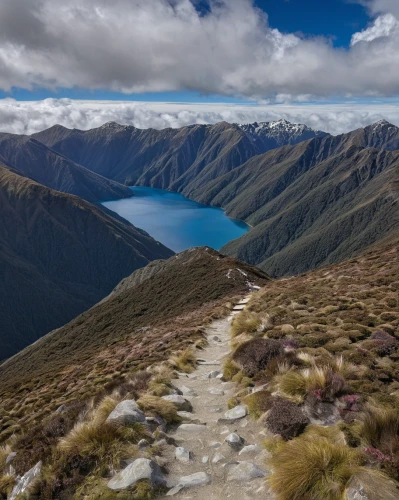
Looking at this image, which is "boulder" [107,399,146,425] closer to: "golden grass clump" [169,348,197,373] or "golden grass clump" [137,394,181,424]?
"golden grass clump" [137,394,181,424]

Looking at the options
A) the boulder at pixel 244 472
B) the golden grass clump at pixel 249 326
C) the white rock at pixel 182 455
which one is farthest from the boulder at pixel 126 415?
the golden grass clump at pixel 249 326

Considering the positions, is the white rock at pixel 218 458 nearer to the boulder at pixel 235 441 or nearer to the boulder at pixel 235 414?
the boulder at pixel 235 441

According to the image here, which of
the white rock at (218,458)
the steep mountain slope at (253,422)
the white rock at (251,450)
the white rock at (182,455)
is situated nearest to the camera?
the steep mountain slope at (253,422)

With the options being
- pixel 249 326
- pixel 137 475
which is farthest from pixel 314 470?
pixel 249 326

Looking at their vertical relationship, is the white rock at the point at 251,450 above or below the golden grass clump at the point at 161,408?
above

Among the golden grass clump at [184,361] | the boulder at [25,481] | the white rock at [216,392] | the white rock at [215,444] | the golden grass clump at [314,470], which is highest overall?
the golden grass clump at [314,470]

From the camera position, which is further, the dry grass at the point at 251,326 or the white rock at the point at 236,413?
the dry grass at the point at 251,326

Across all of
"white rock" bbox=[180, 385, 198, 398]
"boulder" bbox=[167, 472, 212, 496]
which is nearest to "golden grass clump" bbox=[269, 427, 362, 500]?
"boulder" bbox=[167, 472, 212, 496]
